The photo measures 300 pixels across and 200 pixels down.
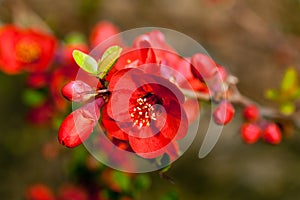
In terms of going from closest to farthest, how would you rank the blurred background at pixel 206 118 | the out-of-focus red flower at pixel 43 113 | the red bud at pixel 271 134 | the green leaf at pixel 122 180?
the red bud at pixel 271 134
the green leaf at pixel 122 180
the out-of-focus red flower at pixel 43 113
the blurred background at pixel 206 118

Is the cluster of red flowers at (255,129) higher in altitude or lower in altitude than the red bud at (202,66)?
lower

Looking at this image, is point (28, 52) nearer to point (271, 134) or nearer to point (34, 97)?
point (34, 97)

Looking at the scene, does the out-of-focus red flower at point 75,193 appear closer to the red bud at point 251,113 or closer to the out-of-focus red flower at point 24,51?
the out-of-focus red flower at point 24,51


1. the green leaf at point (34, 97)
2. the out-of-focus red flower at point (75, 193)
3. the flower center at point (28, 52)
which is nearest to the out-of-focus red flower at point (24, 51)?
the flower center at point (28, 52)

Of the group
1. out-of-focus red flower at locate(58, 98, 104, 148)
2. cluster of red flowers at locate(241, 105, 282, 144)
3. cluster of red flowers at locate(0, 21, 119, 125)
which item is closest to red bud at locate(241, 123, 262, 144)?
cluster of red flowers at locate(241, 105, 282, 144)

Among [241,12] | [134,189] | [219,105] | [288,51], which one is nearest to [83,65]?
[219,105]

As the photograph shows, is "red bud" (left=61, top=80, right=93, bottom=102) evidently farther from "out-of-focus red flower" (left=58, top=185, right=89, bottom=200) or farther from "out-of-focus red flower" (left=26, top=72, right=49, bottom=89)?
"out-of-focus red flower" (left=58, top=185, right=89, bottom=200)
